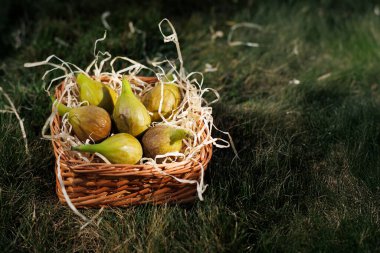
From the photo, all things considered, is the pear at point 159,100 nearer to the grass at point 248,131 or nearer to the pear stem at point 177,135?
the pear stem at point 177,135

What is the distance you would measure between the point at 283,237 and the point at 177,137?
486 mm

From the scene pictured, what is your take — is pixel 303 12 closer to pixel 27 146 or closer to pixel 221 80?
pixel 221 80

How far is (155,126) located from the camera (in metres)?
1.83

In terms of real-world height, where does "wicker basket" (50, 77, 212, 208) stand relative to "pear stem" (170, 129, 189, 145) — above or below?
below

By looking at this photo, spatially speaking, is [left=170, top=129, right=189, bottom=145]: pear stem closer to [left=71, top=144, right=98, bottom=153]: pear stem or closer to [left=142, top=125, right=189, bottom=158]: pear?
[left=142, top=125, right=189, bottom=158]: pear

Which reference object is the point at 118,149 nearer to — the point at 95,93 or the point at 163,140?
the point at 163,140

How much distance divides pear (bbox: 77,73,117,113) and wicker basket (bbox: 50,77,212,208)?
0.17 m

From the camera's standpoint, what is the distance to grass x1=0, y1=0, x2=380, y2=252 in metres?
1.71

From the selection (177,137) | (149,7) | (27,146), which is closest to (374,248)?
(177,137)

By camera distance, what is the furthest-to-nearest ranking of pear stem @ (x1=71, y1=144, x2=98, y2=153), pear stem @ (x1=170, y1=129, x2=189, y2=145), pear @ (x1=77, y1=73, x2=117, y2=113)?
pear @ (x1=77, y1=73, x2=117, y2=113) < pear stem @ (x1=170, y1=129, x2=189, y2=145) < pear stem @ (x1=71, y1=144, x2=98, y2=153)

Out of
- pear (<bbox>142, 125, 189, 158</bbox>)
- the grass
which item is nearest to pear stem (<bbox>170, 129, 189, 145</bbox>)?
Result: pear (<bbox>142, 125, 189, 158</bbox>)

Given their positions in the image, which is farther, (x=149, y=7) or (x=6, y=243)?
(x=149, y=7)

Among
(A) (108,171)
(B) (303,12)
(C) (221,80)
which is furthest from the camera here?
(B) (303,12)

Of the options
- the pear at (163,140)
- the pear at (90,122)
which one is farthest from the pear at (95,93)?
the pear at (163,140)
